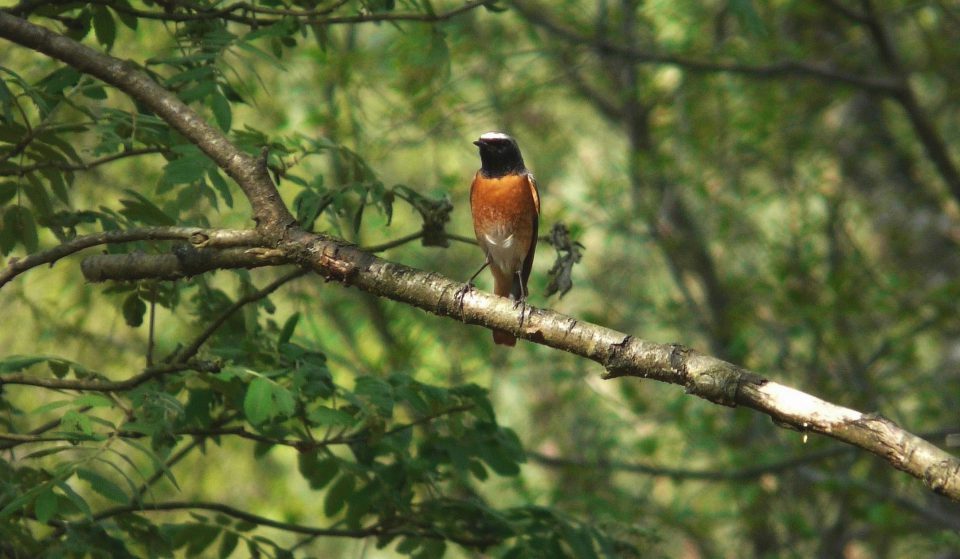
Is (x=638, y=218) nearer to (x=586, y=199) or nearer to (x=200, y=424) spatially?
(x=586, y=199)

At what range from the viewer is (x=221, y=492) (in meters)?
10.3

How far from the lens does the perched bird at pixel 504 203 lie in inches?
228

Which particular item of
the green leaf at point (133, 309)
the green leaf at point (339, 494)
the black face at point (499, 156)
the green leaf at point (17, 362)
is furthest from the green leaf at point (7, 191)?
the black face at point (499, 156)

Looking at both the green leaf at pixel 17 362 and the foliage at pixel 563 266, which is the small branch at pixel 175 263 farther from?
the foliage at pixel 563 266

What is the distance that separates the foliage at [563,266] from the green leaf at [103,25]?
0.05 feet

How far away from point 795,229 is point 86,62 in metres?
7.15

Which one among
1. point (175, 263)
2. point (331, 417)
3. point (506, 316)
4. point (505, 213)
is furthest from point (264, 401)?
point (505, 213)

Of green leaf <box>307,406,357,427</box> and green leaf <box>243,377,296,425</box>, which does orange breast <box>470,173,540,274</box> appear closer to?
green leaf <box>307,406,357,427</box>

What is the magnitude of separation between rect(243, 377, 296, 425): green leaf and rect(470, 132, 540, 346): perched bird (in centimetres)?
266

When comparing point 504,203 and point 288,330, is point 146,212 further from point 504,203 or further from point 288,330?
point 504,203

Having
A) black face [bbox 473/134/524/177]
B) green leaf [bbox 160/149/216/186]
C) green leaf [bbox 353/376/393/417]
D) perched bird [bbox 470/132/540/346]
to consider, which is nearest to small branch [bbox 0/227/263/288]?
green leaf [bbox 160/149/216/186]

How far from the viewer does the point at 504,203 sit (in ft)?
19.0

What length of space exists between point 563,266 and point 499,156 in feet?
7.36

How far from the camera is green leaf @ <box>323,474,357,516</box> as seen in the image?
12.9 feet
